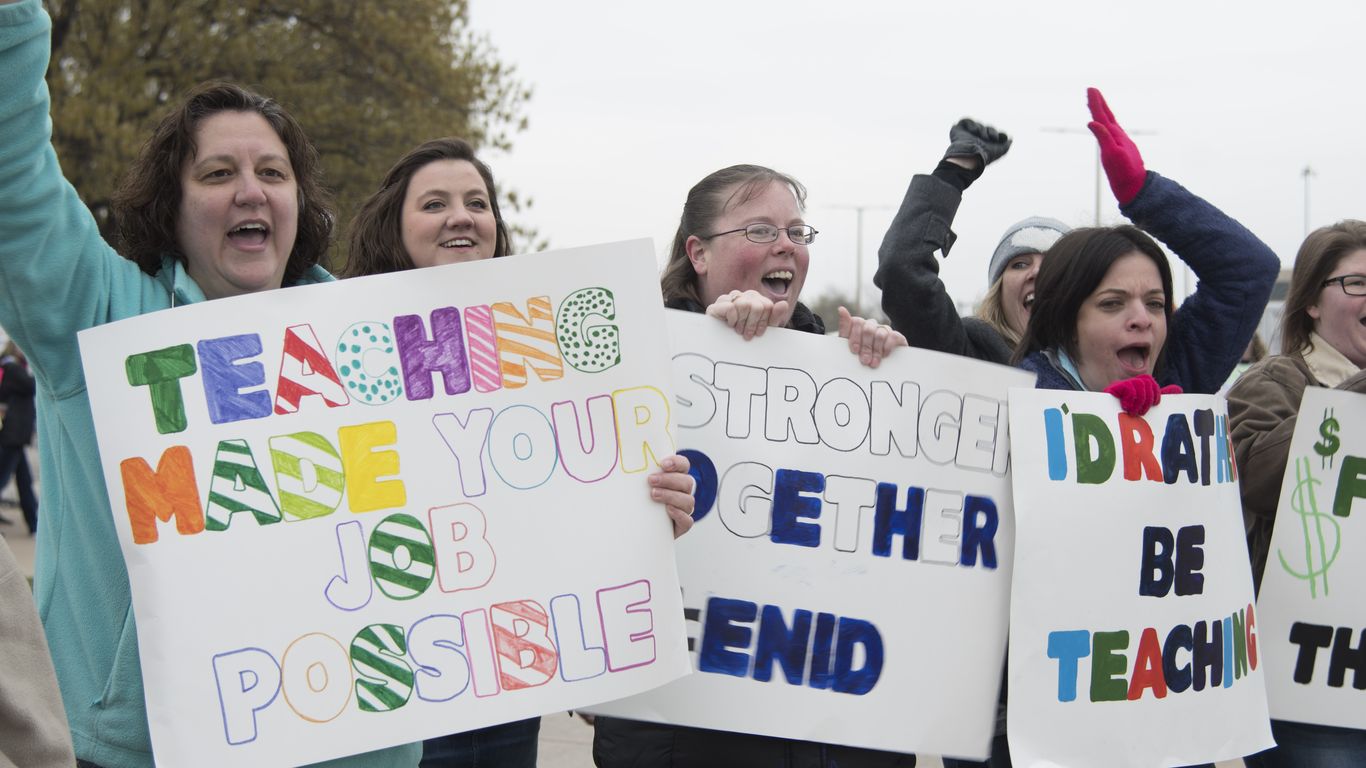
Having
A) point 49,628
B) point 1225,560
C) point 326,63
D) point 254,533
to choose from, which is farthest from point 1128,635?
point 326,63

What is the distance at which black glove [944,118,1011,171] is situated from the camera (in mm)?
2775

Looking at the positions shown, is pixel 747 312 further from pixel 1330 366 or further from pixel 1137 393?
pixel 1330 366

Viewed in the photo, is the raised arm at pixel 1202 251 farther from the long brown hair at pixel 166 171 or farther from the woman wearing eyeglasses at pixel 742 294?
the long brown hair at pixel 166 171

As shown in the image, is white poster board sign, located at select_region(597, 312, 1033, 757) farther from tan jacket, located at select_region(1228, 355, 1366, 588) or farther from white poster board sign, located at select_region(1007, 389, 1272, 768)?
tan jacket, located at select_region(1228, 355, 1366, 588)

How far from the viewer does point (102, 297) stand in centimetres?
204

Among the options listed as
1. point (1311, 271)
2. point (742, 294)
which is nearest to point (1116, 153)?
point (1311, 271)

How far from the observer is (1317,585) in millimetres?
2934

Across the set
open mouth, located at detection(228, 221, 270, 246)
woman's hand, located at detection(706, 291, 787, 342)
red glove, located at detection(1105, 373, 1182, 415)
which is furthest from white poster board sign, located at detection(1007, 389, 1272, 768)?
open mouth, located at detection(228, 221, 270, 246)

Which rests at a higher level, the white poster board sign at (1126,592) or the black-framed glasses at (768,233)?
the black-framed glasses at (768,233)

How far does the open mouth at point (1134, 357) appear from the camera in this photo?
2735mm

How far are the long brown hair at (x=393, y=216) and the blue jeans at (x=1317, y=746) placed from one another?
88.2 inches

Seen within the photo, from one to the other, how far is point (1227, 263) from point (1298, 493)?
23.4 inches

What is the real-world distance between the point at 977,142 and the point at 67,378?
1945mm

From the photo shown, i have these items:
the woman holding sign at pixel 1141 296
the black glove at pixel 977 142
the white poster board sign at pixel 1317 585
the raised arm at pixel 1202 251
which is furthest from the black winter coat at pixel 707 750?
the black glove at pixel 977 142
